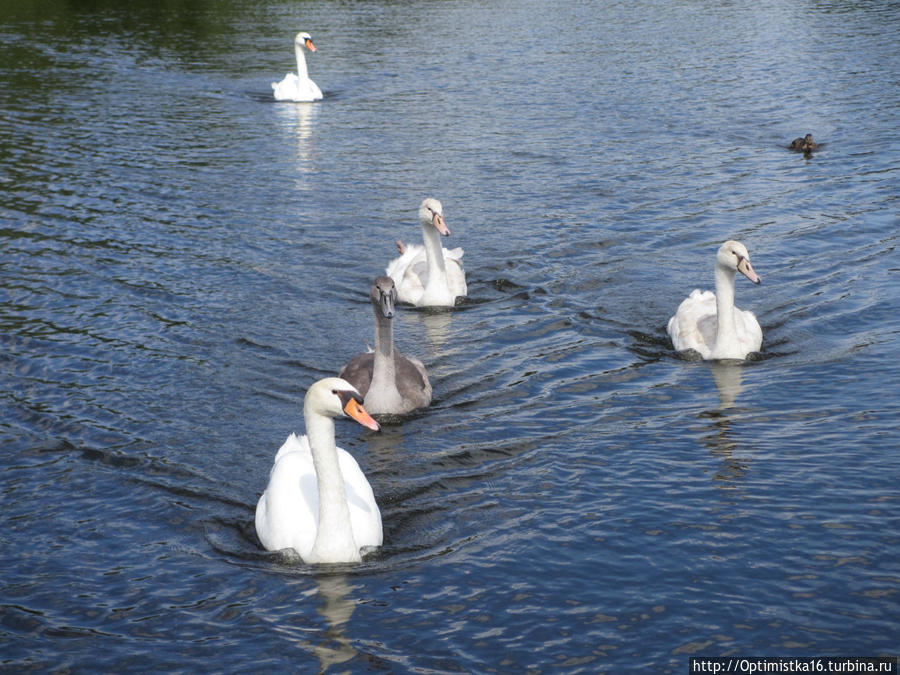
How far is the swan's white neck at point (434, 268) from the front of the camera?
1630cm

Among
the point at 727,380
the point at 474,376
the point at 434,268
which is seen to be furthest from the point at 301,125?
the point at 727,380

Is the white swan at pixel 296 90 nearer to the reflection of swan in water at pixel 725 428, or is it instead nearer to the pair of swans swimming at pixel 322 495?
the reflection of swan in water at pixel 725 428

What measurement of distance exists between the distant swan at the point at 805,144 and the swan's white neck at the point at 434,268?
10.6 metres

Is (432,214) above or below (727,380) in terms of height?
above

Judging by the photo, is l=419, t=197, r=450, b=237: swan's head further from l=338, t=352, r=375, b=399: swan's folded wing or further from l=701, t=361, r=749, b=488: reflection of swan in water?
l=701, t=361, r=749, b=488: reflection of swan in water

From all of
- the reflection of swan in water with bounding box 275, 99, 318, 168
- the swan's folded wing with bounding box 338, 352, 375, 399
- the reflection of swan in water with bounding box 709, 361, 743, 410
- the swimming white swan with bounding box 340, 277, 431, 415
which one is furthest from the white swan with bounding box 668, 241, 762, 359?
the reflection of swan in water with bounding box 275, 99, 318, 168

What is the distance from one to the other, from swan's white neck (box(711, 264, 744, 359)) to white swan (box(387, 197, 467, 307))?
389cm

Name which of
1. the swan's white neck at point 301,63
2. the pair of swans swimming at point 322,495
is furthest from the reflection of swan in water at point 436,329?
the swan's white neck at point 301,63

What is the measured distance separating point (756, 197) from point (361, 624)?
49.0ft

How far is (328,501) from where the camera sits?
9430 millimetres

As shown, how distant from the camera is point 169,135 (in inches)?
1091

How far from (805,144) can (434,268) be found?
10.9 metres

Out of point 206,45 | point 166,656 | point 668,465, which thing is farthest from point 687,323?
point 206,45

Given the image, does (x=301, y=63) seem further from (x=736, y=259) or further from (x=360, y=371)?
(x=360, y=371)
